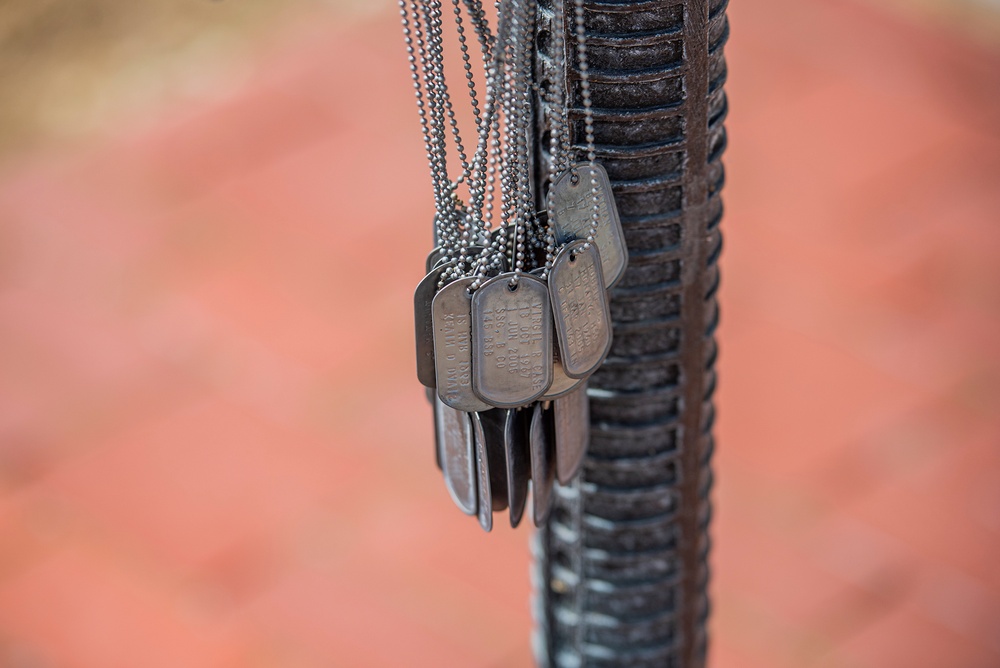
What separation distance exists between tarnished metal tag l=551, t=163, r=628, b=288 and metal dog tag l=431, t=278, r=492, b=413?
6 cm

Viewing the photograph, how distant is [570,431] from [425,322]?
0.11m

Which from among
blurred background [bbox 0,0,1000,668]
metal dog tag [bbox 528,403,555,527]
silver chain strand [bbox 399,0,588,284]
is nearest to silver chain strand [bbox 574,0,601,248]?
silver chain strand [bbox 399,0,588,284]

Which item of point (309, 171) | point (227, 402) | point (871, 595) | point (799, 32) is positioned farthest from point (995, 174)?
point (227, 402)

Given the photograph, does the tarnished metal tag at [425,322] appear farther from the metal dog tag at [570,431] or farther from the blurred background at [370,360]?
the blurred background at [370,360]

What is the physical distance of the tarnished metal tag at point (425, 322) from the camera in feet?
2.03

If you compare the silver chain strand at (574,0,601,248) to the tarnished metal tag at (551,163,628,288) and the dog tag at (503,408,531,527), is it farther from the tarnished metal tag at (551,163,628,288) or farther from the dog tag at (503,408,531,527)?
the dog tag at (503,408,531,527)

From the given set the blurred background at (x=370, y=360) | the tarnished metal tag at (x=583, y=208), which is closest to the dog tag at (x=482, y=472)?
the tarnished metal tag at (x=583, y=208)

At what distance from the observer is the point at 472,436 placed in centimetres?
67

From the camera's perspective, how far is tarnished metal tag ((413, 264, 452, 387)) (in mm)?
618

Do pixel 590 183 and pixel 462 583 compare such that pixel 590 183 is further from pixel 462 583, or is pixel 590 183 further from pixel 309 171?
pixel 309 171

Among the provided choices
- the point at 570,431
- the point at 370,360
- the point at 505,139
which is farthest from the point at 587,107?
the point at 370,360

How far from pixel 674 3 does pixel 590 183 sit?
0.30ft

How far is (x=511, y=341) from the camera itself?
604 mm

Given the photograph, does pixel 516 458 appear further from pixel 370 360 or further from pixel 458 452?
pixel 370 360
